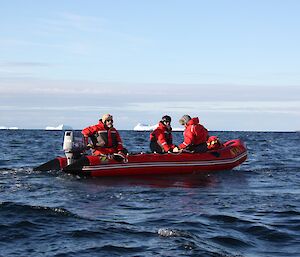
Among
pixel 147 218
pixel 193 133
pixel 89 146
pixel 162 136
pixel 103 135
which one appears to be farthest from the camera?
pixel 162 136

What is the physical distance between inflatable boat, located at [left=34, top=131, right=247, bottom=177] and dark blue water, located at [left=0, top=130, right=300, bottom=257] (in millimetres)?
1111

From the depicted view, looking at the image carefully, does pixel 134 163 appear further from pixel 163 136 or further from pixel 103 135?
pixel 163 136

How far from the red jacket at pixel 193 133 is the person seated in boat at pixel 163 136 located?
20.7 inches

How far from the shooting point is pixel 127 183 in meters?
14.3

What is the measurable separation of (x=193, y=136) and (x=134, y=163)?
225 cm

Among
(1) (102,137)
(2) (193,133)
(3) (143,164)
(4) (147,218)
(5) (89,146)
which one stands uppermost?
(2) (193,133)

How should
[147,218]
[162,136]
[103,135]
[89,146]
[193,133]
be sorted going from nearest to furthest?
[147,218]
[103,135]
[89,146]
[193,133]
[162,136]

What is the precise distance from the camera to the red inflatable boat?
51.0 feet

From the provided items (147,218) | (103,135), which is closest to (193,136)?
(103,135)

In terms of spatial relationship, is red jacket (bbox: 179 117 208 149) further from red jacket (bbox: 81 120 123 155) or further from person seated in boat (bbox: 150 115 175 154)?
red jacket (bbox: 81 120 123 155)

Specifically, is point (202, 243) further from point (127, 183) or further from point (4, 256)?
point (127, 183)

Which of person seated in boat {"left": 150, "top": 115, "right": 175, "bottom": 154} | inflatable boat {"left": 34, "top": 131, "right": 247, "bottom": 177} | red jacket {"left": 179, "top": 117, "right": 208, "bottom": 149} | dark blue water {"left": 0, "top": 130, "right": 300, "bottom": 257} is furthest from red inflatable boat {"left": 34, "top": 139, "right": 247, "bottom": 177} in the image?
dark blue water {"left": 0, "top": 130, "right": 300, "bottom": 257}

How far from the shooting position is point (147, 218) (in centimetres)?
898

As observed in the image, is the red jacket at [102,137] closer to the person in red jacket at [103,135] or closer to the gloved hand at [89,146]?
the person in red jacket at [103,135]
